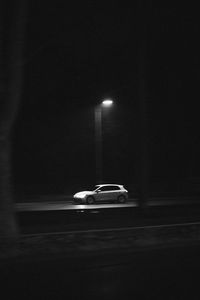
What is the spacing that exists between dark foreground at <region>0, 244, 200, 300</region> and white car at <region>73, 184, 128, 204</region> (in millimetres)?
21463

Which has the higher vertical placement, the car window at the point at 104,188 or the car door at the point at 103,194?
the car window at the point at 104,188

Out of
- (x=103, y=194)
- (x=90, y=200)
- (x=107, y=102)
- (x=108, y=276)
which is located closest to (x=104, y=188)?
(x=103, y=194)

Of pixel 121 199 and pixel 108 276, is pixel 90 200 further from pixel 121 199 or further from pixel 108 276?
pixel 108 276

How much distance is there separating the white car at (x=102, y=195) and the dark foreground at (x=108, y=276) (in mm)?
21463

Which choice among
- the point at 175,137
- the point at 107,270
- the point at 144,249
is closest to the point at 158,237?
the point at 144,249

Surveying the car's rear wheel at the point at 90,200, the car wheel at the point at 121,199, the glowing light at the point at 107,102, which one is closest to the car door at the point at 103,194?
the car's rear wheel at the point at 90,200

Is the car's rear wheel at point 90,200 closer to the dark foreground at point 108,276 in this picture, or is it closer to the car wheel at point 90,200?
the car wheel at point 90,200

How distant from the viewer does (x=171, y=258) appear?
13.4 m

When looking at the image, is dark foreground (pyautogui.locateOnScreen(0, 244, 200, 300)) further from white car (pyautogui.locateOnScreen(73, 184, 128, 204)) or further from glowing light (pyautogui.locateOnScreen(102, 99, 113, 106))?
white car (pyautogui.locateOnScreen(73, 184, 128, 204))

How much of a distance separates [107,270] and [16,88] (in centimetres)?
533

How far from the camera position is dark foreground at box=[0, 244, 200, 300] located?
9.23 m

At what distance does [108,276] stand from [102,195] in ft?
84.4

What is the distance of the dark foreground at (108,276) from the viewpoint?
30.3 feet

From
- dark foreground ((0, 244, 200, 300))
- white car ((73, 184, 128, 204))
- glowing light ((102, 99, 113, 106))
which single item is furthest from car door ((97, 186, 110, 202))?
dark foreground ((0, 244, 200, 300))
